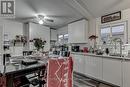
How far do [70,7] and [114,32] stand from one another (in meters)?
1.85

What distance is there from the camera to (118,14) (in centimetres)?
404

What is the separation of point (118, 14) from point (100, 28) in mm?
958

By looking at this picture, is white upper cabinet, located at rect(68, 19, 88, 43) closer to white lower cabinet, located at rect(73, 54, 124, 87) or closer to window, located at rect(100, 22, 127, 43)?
window, located at rect(100, 22, 127, 43)

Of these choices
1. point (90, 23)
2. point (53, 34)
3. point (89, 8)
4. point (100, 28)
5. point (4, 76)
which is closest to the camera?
point (4, 76)

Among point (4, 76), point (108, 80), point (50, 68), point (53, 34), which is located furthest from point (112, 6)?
point (53, 34)

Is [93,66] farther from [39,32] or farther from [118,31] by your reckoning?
[39,32]

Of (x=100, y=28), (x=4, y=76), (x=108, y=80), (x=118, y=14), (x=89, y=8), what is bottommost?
(x=108, y=80)

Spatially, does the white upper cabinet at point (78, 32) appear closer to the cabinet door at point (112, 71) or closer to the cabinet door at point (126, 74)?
the cabinet door at point (112, 71)

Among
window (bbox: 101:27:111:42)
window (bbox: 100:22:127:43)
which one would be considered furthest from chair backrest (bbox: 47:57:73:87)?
window (bbox: 101:27:111:42)

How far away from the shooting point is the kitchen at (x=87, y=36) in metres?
3.44

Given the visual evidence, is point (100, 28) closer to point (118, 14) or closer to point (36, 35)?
point (118, 14)

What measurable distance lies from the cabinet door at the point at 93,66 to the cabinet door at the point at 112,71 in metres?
0.22

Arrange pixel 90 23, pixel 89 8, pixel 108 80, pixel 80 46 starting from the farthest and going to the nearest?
pixel 80 46
pixel 90 23
pixel 89 8
pixel 108 80

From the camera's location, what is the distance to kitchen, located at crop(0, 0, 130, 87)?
3439mm
